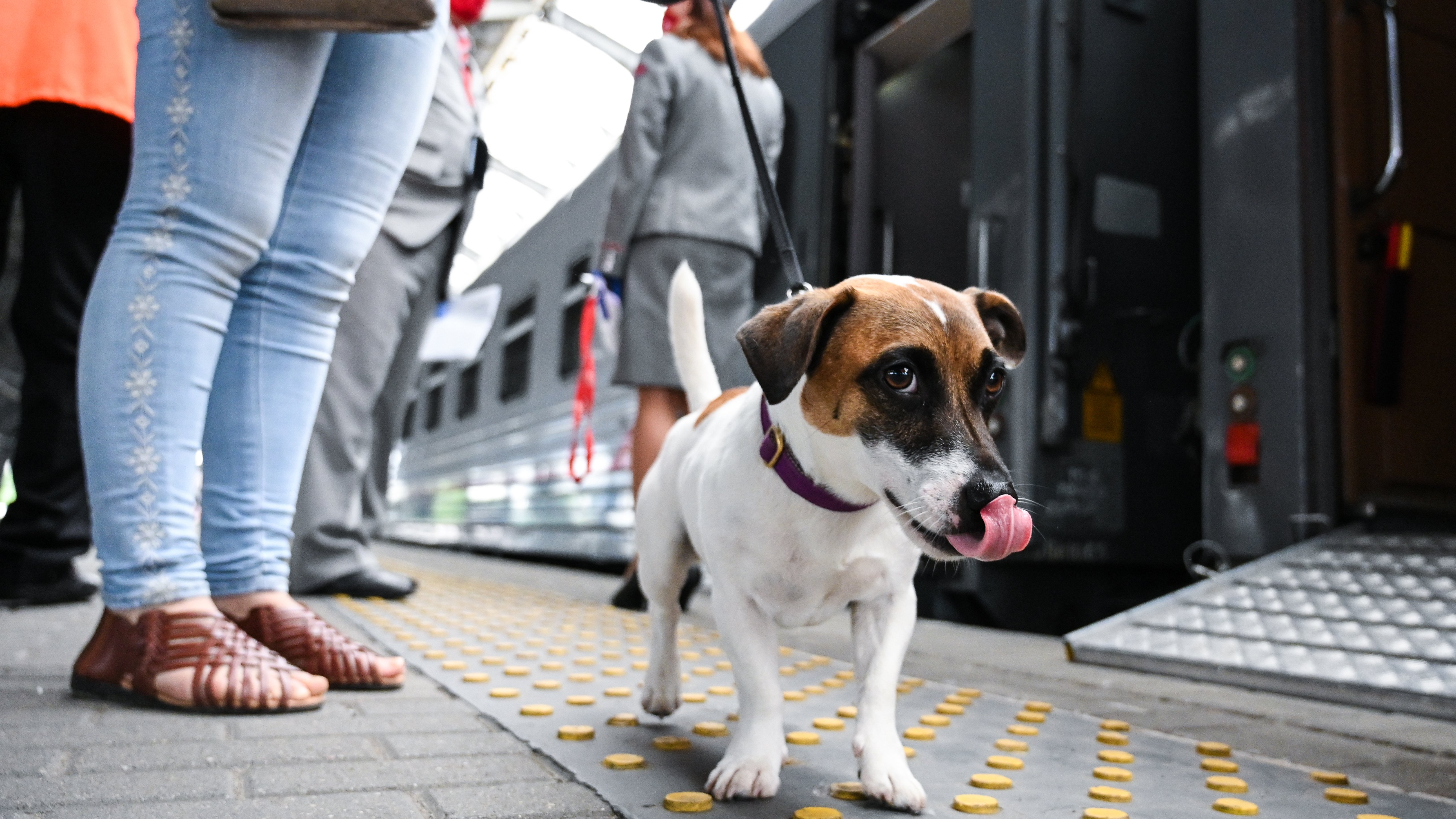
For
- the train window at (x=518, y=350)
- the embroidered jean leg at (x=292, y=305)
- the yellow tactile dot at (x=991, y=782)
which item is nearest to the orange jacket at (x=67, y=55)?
the embroidered jean leg at (x=292, y=305)

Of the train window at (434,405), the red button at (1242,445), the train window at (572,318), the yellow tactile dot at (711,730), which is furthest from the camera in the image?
the train window at (434,405)

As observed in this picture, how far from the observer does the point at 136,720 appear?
4.73 feet

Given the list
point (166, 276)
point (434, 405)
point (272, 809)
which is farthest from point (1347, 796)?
point (434, 405)

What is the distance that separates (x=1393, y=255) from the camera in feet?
10.5

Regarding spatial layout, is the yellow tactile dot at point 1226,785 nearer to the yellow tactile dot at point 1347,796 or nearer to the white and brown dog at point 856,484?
the yellow tactile dot at point 1347,796

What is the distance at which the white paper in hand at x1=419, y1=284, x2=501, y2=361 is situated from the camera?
14.8 ft

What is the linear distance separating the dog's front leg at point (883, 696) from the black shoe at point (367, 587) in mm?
2518

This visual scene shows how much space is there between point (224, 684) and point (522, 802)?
66cm

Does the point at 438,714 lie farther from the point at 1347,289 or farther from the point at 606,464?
the point at 606,464

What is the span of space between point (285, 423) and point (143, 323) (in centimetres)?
31

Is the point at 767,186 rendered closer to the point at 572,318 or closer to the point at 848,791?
the point at 848,791

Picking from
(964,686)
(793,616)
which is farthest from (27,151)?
(964,686)

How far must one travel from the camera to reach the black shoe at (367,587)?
339cm

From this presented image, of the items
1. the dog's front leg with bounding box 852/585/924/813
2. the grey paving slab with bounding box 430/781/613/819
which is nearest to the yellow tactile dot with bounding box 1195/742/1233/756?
the dog's front leg with bounding box 852/585/924/813
